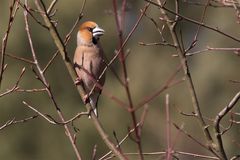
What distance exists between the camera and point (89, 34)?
6.85 metres

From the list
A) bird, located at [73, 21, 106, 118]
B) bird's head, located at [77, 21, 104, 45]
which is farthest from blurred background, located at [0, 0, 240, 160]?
bird, located at [73, 21, 106, 118]

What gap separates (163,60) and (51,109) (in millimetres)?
6670

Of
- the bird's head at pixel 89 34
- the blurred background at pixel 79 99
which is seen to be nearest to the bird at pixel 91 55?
the bird's head at pixel 89 34

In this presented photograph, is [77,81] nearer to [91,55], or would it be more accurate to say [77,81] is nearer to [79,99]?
[91,55]

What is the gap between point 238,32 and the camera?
17.4 meters

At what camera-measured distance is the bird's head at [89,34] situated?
677cm

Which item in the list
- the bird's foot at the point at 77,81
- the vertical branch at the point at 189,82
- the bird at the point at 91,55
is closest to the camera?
the vertical branch at the point at 189,82

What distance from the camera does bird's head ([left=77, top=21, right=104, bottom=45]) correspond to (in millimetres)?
6766

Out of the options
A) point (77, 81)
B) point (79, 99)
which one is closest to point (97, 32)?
point (77, 81)

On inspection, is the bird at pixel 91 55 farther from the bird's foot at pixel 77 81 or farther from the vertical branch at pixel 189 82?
the vertical branch at pixel 189 82

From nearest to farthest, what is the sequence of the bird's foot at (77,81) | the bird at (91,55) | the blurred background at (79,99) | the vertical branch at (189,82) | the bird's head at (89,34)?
1. the vertical branch at (189,82)
2. the bird's foot at (77,81)
3. the bird at (91,55)
4. the bird's head at (89,34)
5. the blurred background at (79,99)

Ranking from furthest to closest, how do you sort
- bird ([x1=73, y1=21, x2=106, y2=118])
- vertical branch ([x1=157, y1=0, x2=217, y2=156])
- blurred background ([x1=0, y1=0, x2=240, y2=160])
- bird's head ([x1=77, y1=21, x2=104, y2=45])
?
blurred background ([x1=0, y1=0, x2=240, y2=160]) < bird's head ([x1=77, y1=21, x2=104, y2=45]) < bird ([x1=73, y1=21, x2=106, y2=118]) < vertical branch ([x1=157, y1=0, x2=217, y2=156])

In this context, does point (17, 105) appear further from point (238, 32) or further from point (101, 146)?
point (238, 32)

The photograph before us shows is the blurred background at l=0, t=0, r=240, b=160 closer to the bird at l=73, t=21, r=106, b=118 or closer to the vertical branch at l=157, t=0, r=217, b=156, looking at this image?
the bird at l=73, t=21, r=106, b=118
